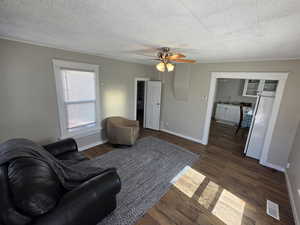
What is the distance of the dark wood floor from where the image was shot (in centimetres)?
178

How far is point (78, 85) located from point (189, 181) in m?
3.13

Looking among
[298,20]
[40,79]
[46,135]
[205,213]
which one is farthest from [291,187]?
[40,79]

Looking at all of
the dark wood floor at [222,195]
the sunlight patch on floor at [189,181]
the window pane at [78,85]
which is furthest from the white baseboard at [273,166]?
the window pane at [78,85]

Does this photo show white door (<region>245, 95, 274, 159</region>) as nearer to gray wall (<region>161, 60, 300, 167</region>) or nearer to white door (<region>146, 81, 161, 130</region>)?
gray wall (<region>161, 60, 300, 167</region>)

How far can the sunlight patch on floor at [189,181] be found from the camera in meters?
2.22

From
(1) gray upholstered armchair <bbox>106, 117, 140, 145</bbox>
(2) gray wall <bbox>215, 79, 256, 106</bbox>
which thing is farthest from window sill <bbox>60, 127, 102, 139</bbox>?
(2) gray wall <bbox>215, 79, 256, 106</bbox>

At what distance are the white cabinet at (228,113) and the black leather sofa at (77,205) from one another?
600cm

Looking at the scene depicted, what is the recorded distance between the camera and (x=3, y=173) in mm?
1061

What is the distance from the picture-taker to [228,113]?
5.98 m

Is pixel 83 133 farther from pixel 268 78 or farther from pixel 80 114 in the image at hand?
pixel 268 78

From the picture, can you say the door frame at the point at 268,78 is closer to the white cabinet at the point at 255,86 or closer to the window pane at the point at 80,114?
the white cabinet at the point at 255,86

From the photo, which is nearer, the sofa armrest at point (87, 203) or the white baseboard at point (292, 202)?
the sofa armrest at point (87, 203)

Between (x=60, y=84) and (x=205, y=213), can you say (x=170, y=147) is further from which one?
(x=60, y=84)

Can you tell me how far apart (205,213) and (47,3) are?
2932mm
